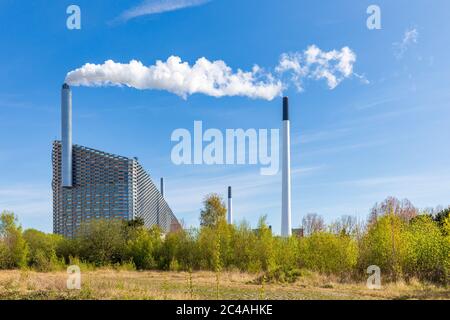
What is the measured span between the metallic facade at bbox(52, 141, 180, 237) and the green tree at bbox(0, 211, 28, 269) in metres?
57.9

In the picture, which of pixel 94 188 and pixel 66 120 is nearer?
pixel 66 120

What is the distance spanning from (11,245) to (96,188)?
66058 mm

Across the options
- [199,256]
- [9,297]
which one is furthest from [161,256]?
[9,297]

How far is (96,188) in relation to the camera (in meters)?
108

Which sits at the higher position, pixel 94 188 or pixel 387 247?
pixel 94 188

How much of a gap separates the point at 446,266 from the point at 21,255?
111 ft

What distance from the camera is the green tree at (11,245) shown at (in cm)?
4219

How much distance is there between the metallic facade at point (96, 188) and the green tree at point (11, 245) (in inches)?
2281

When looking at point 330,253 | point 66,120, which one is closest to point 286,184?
point 330,253

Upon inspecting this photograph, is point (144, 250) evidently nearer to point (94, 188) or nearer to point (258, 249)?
point (258, 249)

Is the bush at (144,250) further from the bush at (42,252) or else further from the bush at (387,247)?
the bush at (387,247)

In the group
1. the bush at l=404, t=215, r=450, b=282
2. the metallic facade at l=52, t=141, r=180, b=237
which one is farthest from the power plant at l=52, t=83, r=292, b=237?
the bush at l=404, t=215, r=450, b=282
